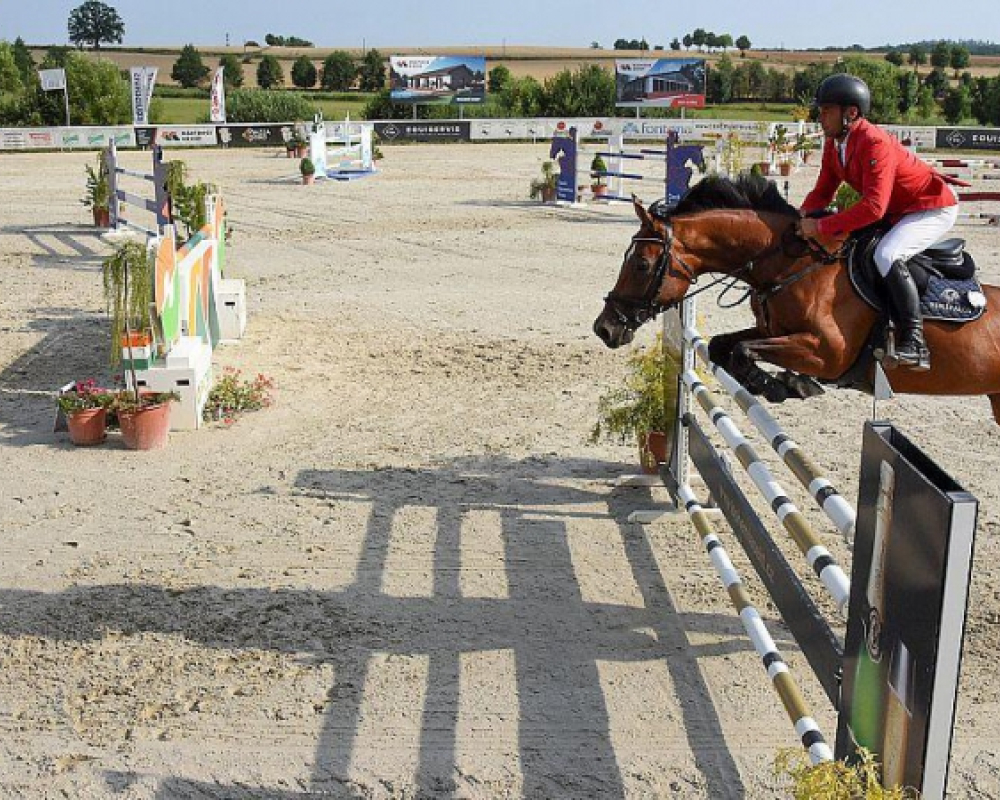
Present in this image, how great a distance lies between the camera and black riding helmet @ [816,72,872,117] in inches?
183

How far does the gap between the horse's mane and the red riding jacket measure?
0.23 meters

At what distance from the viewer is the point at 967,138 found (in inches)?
1412

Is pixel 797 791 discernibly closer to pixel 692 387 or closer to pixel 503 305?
pixel 692 387

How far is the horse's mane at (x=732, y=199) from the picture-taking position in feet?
16.8

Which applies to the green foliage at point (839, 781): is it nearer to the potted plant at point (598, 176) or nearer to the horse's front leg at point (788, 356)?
the horse's front leg at point (788, 356)

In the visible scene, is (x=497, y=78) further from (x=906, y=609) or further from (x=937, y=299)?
(x=906, y=609)

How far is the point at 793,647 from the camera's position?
4570mm

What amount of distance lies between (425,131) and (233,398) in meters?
31.6

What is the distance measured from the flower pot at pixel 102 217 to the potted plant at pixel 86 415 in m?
10.7

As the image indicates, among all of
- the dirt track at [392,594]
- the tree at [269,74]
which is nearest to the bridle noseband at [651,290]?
the dirt track at [392,594]

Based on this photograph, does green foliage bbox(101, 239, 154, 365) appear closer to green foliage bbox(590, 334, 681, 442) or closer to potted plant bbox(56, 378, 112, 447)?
potted plant bbox(56, 378, 112, 447)

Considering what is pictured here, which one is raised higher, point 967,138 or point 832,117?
point 832,117

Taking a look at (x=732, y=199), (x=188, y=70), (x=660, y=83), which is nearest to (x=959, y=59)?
(x=660, y=83)

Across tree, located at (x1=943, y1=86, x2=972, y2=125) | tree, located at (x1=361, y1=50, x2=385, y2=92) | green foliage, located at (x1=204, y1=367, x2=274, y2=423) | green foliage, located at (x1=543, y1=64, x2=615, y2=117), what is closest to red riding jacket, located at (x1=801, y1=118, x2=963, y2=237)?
green foliage, located at (x1=204, y1=367, x2=274, y2=423)
